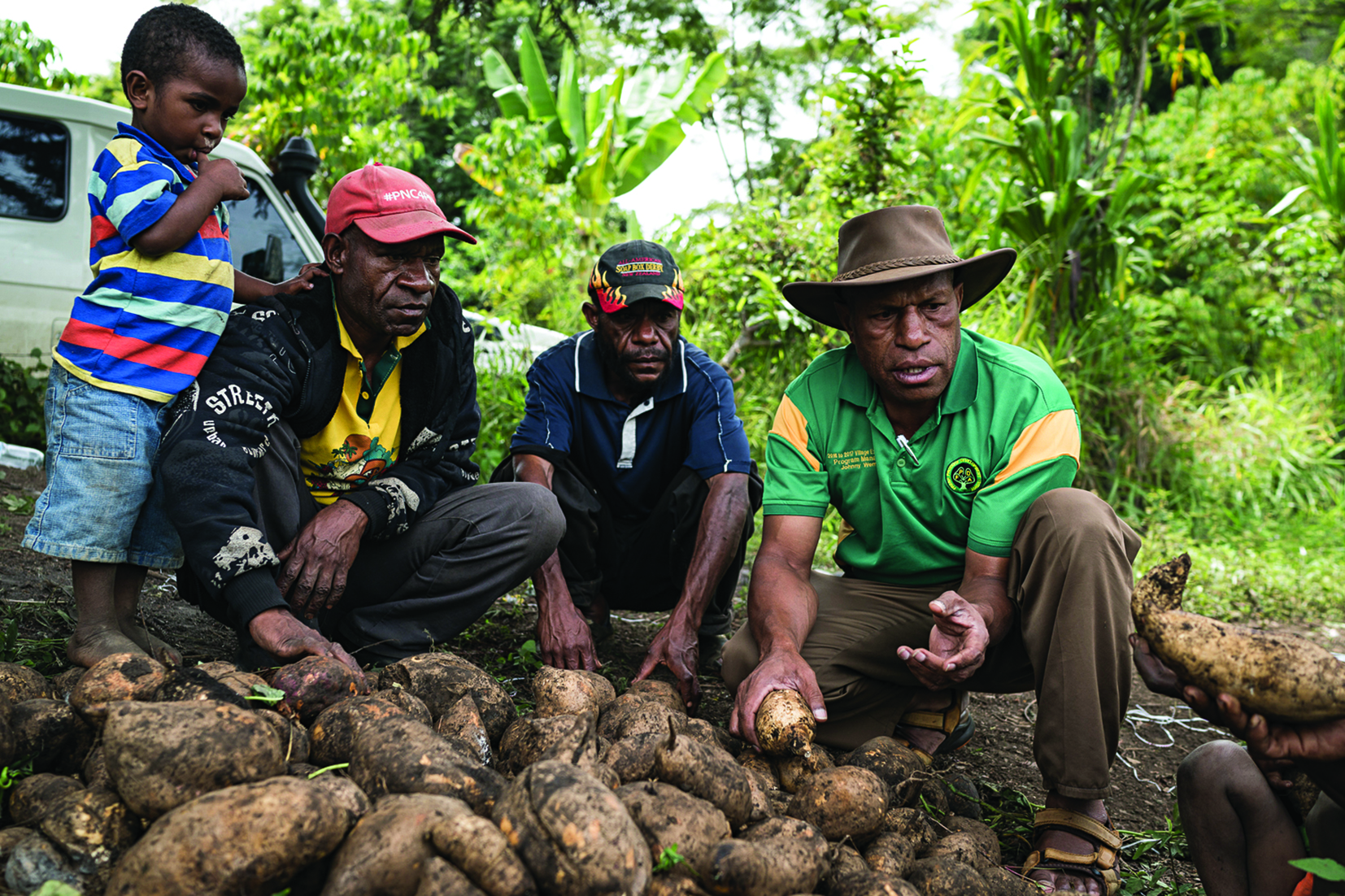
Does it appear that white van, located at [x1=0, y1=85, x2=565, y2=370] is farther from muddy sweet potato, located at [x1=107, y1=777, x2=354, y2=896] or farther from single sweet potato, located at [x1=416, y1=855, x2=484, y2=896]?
single sweet potato, located at [x1=416, y1=855, x2=484, y2=896]

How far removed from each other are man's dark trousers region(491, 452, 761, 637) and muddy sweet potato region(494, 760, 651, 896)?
1685mm

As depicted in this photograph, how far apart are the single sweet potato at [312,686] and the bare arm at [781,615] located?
0.96m

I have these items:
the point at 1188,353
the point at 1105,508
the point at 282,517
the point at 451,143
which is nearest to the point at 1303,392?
the point at 1188,353

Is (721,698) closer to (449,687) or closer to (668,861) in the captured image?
(449,687)

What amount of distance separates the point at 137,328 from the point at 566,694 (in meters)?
1.48

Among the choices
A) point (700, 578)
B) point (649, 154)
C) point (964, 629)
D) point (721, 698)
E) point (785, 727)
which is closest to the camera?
point (785, 727)

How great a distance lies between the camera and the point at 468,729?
2064mm

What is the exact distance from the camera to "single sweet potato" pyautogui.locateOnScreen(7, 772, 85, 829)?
5.49ft

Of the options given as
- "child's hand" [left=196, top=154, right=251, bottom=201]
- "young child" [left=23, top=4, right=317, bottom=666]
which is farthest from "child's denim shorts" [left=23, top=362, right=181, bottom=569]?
"child's hand" [left=196, top=154, right=251, bottom=201]

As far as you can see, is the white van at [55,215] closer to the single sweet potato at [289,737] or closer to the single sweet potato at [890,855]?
the single sweet potato at [289,737]

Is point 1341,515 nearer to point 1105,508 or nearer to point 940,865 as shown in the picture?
point 1105,508

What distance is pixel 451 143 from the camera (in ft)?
52.6

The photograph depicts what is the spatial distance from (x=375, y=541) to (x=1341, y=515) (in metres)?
7.19

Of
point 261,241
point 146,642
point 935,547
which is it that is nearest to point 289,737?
point 146,642
